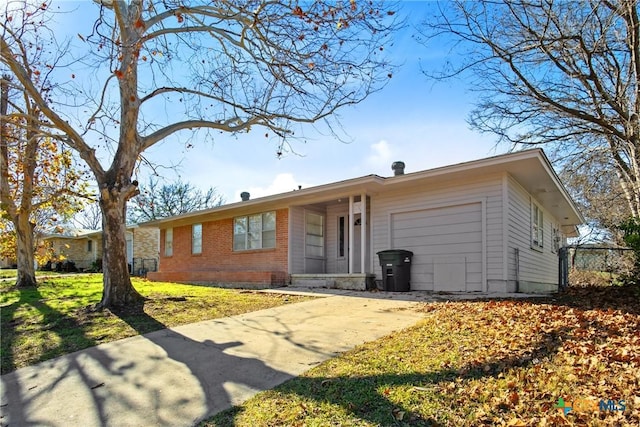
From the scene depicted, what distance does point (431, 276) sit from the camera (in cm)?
1102

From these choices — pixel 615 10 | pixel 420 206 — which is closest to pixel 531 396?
pixel 615 10

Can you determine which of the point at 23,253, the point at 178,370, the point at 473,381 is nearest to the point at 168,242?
the point at 23,253

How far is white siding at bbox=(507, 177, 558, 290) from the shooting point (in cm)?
1004

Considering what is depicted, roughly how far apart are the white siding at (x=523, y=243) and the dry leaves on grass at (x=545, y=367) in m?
4.02

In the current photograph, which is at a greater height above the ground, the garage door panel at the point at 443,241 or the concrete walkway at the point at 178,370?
the garage door panel at the point at 443,241

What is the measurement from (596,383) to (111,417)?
12.9 feet

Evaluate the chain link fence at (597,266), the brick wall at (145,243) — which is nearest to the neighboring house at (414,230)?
the chain link fence at (597,266)

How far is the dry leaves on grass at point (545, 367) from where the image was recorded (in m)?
2.89

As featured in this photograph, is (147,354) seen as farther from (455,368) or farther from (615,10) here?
(615,10)

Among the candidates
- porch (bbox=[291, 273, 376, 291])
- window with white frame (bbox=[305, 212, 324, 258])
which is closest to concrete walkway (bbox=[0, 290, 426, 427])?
porch (bbox=[291, 273, 376, 291])

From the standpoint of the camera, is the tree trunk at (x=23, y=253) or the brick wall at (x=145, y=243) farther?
the brick wall at (x=145, y=243)

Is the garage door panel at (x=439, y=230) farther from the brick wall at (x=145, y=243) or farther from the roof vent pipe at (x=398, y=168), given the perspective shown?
the brick wall at (x=145, y=243)

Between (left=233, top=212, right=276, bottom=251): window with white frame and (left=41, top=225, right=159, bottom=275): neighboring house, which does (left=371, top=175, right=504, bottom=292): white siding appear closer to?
(left=233, top=212, right=276, bottom=251): window with white frame

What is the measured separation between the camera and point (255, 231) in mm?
15305
